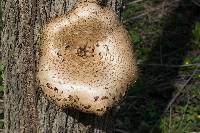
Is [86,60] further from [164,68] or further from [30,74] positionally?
[164,68]

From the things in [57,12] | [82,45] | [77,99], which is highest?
[57,12]

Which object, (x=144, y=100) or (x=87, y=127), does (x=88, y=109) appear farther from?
(x=144, y=100)

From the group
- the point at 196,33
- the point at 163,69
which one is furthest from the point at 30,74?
the point at 196,33

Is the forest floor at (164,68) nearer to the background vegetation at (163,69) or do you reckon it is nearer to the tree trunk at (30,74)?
the background vegetation at (163,69)

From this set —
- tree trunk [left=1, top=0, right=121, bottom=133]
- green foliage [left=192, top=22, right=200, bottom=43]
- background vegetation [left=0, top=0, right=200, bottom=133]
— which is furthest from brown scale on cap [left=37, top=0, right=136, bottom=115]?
green foliage [left=192, top=22, right=200, bottom=43]

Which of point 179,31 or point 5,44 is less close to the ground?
point 179,31

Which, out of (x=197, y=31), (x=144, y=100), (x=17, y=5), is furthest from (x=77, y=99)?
(x=197, y=31)
